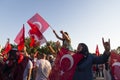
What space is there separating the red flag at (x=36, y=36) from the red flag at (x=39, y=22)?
0.14 m

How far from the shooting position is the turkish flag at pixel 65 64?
864cm

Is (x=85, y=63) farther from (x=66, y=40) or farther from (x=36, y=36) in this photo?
(x=36, y=36)

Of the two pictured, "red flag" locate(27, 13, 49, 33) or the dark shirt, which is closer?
the dark shirt

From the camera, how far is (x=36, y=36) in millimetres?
12875

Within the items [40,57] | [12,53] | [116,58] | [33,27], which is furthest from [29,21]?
[12,53]

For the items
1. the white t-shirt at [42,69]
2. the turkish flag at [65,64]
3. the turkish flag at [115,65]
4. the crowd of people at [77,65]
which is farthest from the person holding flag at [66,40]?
the turkish flag at [115,65]

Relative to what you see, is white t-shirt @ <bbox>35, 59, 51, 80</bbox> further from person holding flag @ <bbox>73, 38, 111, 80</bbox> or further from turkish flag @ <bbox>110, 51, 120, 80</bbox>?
person holding flag @ <bbox>73, 38, 111, 80</bbox>

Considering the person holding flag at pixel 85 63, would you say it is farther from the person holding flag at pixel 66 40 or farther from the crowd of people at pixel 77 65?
the person holding flag at pixel 66 40

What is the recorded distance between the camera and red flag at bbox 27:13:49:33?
1296 centimetres

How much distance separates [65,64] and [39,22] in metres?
4.53

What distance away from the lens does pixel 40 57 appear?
11523 mm

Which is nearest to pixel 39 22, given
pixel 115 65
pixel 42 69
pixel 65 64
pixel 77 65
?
pixel 42 69

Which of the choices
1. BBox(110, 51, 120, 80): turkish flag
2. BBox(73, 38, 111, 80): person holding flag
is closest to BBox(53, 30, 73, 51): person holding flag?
BBox(73, 38, 111, 80): person holding flag

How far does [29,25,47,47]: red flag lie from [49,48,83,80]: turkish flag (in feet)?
10.6
